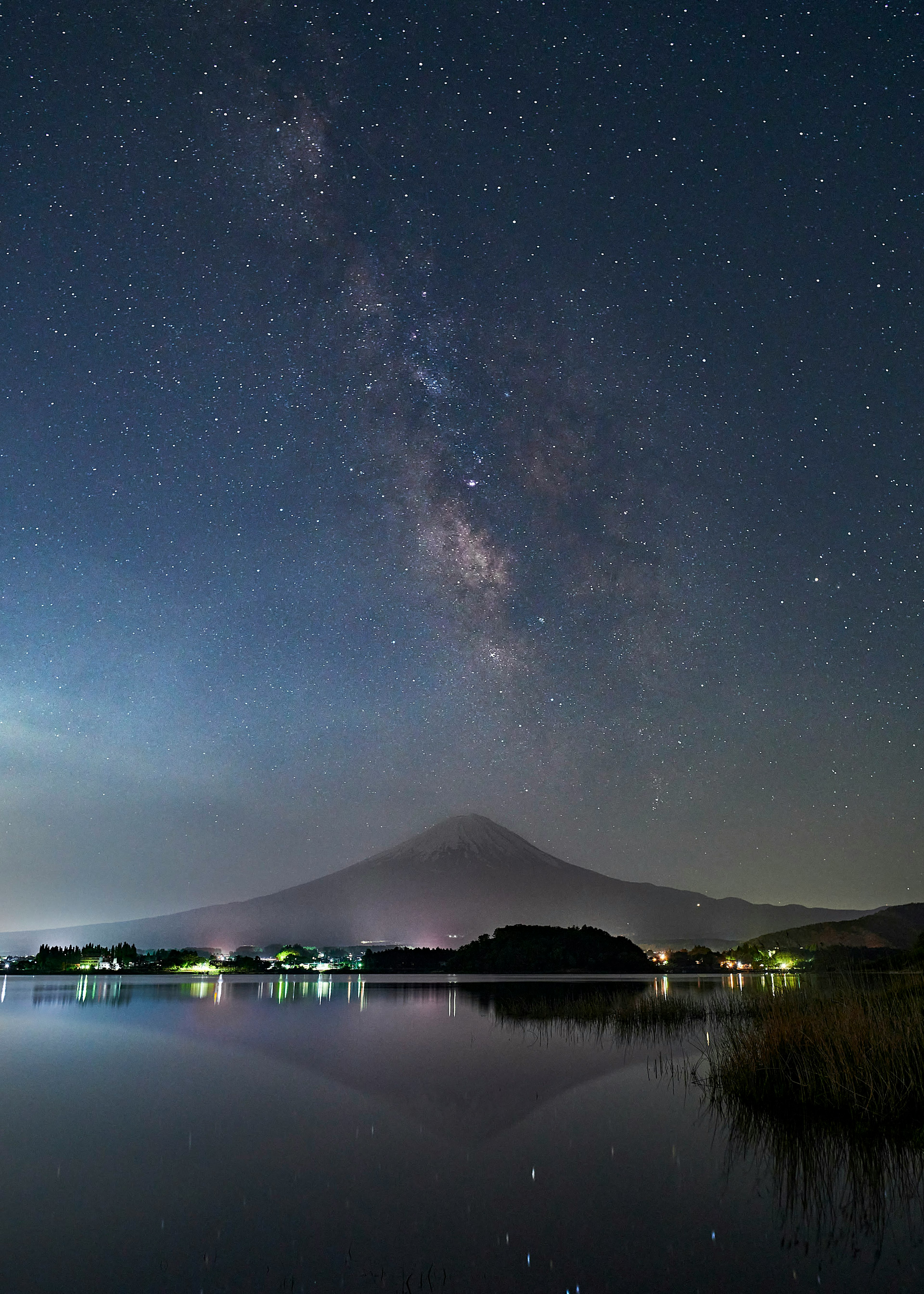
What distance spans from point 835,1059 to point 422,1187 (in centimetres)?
742

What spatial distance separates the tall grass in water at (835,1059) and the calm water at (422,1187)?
125 cm

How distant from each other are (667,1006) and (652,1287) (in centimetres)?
3032

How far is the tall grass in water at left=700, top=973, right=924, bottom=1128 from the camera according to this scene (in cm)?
1282

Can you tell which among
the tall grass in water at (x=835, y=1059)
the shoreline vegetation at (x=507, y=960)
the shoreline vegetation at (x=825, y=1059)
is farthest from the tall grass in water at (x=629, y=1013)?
the shoreline vegetation at (x=507, y=960)

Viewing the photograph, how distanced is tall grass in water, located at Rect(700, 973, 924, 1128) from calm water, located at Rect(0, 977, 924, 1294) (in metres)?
1.25

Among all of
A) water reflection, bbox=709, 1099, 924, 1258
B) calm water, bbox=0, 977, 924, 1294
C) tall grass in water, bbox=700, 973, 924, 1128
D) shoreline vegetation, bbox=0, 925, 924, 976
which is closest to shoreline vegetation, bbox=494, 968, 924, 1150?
tall grass in water, bbox=700, 973, 924, 1128

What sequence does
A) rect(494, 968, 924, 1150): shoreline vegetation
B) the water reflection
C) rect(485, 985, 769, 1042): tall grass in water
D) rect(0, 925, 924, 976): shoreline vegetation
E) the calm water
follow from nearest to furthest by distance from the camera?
1. the calm water
2. the water reflection
3. rect(494, 968, 924, 1150): shoreline vegetation
4. rect(485, 985, 769, 1042): tall grass in water
5. rect(0, 925, 924, 976): shoreline vegetation

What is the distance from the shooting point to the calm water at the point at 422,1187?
7.48 meters

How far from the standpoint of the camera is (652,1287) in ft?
23.2

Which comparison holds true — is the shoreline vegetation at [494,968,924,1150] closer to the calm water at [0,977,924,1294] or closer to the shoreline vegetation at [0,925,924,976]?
the calm water at [0,977,924,1294]

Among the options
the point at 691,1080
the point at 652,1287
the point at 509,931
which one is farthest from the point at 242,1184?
the point at 509,931

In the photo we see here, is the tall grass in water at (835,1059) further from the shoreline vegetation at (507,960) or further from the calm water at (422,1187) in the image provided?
the shoreline vegetation at (507,960)

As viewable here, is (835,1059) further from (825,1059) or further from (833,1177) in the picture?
(833,1177)

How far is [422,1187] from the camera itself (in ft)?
33.5
